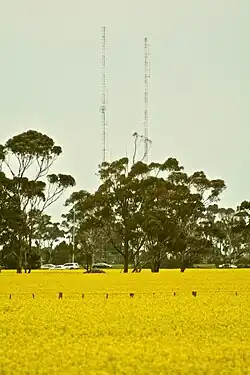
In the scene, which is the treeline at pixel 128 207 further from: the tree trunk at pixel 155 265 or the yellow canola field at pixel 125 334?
the yellow canola field at pixel 125 334

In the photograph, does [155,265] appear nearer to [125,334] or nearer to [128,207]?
[128,207]

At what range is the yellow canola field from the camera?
17797mm

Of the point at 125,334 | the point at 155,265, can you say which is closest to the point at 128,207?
the point at 155,265

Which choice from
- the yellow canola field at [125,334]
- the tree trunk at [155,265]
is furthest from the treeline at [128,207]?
the yellow canola field at [125,334]

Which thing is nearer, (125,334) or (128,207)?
(125,334)

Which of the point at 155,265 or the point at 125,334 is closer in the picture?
the point at 125,334

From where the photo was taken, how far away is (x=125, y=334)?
2470 centimetres

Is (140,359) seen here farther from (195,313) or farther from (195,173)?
(195,173)

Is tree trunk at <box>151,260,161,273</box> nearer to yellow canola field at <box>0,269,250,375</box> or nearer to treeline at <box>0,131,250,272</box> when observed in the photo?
treeline at <box>0,131,250,272</box>

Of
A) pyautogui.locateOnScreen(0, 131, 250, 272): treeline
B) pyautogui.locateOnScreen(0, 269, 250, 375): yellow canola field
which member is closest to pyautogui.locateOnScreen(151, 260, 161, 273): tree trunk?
pyautogui.locateOnScreen(0, 131, 250, 272): treeline

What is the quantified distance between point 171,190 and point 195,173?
4.17 m

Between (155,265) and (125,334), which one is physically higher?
(155,265)

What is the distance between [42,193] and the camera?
85125 millimetres

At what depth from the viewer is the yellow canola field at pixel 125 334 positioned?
1780cm
